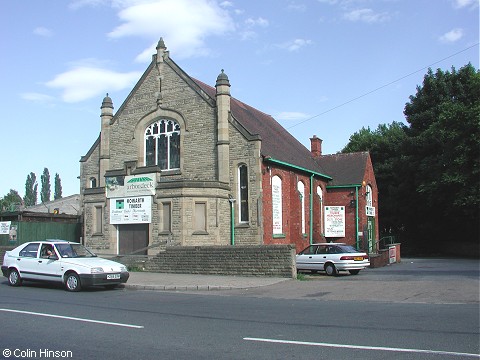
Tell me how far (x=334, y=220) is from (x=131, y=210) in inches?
550

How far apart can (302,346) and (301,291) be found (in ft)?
28.1

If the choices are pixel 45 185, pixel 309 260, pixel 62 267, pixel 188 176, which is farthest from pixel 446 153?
pixel 45 185

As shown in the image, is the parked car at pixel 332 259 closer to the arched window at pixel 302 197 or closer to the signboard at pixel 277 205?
the signboard at pixel 277 205

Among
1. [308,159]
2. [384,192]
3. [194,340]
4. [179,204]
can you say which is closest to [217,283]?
[179,204]

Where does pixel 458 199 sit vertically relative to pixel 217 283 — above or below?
above

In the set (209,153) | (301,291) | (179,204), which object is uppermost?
(209,153)

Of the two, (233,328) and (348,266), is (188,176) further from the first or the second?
(233,328)

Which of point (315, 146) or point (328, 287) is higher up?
point (315, 146)

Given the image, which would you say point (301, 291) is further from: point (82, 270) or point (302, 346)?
point (302, 346)

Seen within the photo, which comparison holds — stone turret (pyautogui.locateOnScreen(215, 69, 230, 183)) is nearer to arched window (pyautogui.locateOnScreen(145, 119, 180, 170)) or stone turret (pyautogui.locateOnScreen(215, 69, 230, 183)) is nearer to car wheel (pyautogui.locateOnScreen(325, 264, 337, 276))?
arched window (pyautogui.locateOnScreen(145, 119, 180, 170))

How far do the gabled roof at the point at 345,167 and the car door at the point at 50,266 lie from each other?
73.5ft

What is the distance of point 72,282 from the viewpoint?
15.8 meters

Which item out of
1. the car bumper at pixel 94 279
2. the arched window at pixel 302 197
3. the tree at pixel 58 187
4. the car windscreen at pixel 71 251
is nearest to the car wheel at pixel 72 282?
the car bumper at pixel 94 279

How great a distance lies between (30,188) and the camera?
3957 inches
